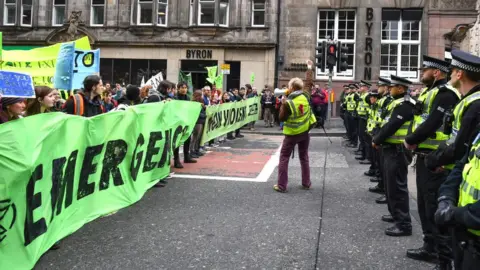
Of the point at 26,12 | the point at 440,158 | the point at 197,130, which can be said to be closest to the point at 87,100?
the point at 440,158

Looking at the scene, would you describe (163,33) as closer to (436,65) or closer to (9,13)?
(9,13)

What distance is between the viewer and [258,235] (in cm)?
529

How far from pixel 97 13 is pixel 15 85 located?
25664 mm

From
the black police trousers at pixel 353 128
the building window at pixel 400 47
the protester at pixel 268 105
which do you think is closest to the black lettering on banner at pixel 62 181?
the black police trousers at pixel 353 128

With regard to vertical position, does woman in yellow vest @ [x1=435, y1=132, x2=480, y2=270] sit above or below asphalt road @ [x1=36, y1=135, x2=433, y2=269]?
above

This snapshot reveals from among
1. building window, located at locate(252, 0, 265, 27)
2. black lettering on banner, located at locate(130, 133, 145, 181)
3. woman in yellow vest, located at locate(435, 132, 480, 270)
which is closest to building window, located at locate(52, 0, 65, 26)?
building window, located at locate(252, 0, 265, 27)

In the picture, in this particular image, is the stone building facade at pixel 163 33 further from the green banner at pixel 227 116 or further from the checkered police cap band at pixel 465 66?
the checkered police cap band at pixel 465 66

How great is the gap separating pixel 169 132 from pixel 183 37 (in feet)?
63.8

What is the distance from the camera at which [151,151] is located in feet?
22.8

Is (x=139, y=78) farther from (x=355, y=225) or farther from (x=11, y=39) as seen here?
(x=355, y=225)

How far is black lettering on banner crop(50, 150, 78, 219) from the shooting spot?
13.9 feet

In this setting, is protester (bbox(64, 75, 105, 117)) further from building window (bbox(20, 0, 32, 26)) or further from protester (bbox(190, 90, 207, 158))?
building window (bbox(20, 0, 32, 26))

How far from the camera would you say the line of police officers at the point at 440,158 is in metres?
2.40

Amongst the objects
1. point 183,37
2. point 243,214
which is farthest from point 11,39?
point 243,214
